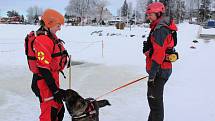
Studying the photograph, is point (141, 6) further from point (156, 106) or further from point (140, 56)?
point (156, 106)

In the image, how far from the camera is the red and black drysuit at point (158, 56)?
13.8 ft

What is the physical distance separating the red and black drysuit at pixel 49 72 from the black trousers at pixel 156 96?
113 cm

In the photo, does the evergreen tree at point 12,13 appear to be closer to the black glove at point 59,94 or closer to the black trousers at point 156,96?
the black trousers at point 156,96

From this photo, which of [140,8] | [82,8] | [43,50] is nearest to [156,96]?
[43,50]

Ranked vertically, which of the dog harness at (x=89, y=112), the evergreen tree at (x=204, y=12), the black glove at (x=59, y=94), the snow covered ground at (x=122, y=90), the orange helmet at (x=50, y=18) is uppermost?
the evergreen tree at (x=204, y=12)

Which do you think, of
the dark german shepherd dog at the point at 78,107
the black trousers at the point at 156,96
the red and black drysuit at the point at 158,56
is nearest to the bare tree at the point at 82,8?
the black trousers at the point at 156,96

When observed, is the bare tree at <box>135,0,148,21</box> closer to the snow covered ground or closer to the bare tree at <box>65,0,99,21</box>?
the bare tree at <box>65,0,99,21</box>

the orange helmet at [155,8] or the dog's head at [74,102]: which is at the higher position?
the orange helmet at [155,8]

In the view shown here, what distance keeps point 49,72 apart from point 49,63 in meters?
0.09

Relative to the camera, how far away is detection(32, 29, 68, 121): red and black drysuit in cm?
364

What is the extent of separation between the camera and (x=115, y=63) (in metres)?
13.5

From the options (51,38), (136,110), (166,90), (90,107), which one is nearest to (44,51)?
(51,38)

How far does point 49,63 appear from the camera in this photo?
3684 mm

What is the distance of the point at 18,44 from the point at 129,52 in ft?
20.4
